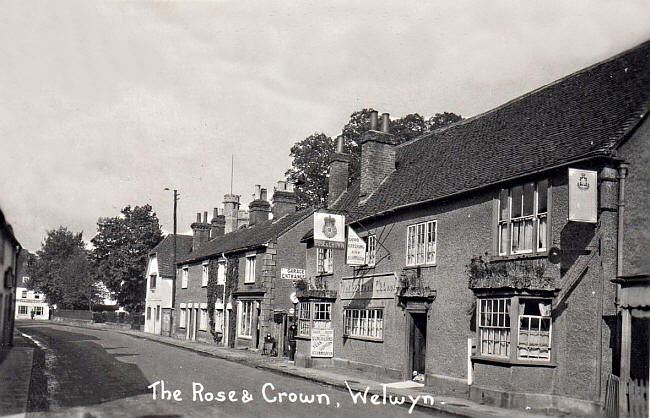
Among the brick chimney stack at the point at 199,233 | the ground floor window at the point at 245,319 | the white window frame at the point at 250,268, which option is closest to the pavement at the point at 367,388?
the ground floor window at the point at 245,319

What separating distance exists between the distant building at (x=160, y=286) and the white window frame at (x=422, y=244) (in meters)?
34.3

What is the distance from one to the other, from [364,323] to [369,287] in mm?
1335

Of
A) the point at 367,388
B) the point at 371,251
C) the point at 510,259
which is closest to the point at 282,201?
the point at 371,251

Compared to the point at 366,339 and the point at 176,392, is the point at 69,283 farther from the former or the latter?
the point at 176,392

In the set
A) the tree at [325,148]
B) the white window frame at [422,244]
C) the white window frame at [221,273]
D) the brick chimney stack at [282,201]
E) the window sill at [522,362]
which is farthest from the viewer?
the tree at [325,148]

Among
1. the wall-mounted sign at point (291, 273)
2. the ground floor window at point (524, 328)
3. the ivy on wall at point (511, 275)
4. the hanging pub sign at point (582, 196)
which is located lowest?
the ground floor window at point (524, 328)

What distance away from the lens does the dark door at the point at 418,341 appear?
21.2m

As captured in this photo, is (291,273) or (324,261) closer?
(324,261)

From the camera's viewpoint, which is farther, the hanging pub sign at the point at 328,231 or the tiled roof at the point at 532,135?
the hanging pub sign at the point at 328,231

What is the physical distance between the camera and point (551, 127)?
59.9 feet

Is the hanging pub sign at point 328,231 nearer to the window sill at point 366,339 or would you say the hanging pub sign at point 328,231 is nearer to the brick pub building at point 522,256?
the brick pub building at point 522,256

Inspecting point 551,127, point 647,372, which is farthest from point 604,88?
point 647,372

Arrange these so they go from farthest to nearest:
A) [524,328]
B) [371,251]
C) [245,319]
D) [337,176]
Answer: [245,319] < [337,176] < [371,251] < [524,328]

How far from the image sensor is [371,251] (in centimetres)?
2433
